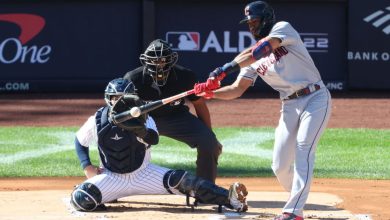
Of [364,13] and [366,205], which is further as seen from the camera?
[364,13]

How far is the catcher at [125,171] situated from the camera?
319 inches

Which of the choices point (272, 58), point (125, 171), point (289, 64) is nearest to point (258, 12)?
point (272, 58)

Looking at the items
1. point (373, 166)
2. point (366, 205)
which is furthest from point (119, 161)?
point (373, 166)

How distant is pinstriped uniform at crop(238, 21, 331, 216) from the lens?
7617mm

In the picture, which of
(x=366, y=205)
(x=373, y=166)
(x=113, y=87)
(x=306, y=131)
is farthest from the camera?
(x=373, y=166)

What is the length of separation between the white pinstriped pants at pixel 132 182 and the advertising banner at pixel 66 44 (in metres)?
9.71

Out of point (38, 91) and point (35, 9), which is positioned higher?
point (35, 9)

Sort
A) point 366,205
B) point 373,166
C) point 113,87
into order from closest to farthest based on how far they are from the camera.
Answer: point 113,87, point 366,205, point 373,166

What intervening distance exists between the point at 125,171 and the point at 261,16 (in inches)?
69.7

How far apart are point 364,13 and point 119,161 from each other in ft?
34.9

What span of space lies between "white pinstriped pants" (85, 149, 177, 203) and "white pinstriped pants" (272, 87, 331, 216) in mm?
1016

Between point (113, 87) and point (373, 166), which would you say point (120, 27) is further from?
point (113, 87)

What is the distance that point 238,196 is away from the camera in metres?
8.09

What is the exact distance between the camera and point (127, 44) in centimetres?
1794
